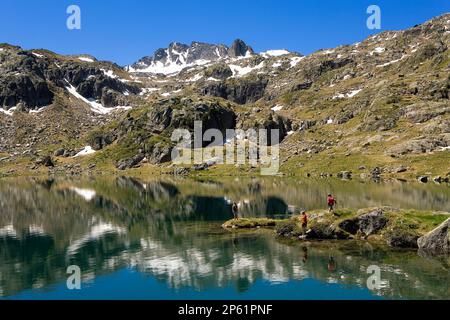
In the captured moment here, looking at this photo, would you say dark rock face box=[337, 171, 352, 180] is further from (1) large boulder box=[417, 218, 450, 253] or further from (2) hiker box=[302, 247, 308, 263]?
(2) hiker box=[302, 247, 308, 263]

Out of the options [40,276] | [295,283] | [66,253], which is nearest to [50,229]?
[66,253]

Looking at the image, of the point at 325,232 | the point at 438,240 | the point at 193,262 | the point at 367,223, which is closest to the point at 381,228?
the point at 367,223

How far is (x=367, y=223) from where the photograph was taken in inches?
2360

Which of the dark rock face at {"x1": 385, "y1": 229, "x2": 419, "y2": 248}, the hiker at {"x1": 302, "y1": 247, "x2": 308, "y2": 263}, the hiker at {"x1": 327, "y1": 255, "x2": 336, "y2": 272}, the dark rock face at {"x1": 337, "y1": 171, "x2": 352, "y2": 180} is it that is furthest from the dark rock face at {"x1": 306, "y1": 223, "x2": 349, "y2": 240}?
the dark rock face at {"x1": 337, "y1": 171, "x2": 352, "y2": 180}

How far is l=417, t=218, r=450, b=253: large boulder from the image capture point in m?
50.4

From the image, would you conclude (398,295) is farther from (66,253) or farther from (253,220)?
(66,253)

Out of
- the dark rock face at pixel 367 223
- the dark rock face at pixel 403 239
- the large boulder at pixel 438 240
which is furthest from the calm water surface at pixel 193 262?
the dark rock face at pixel 367 223

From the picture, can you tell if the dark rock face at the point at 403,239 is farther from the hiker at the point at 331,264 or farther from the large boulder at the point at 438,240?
the hiker at the point at 331,264

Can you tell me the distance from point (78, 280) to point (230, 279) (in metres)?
16.3

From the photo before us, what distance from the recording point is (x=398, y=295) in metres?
38.1

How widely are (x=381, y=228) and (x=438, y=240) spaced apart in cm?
857

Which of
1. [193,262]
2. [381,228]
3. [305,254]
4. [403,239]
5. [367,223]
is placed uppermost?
[367,223]

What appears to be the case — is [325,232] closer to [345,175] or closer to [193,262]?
[193,262]

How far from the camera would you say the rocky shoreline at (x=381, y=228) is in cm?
5178
